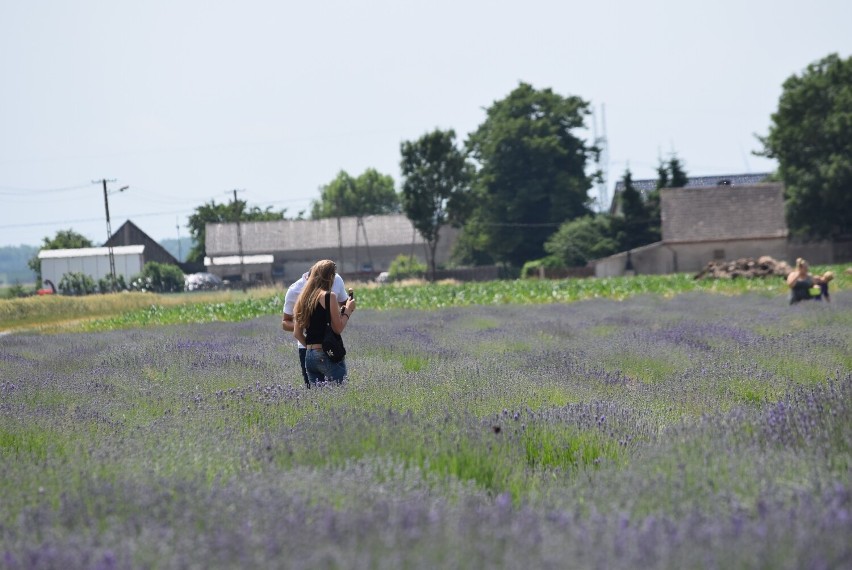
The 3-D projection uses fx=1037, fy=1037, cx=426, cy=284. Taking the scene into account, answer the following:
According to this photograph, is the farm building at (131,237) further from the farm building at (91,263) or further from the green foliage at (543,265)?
the green foliage at (543,265)

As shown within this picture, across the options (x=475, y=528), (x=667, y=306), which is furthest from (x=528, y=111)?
(x=475, y=528)

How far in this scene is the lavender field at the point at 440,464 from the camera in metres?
3.05

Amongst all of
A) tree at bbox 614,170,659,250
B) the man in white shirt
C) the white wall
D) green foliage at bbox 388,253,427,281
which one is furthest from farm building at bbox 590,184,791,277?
the man in white shirt

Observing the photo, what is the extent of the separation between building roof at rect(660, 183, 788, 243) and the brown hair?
1923 inches

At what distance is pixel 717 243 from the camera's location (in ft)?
180

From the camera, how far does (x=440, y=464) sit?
188 inches

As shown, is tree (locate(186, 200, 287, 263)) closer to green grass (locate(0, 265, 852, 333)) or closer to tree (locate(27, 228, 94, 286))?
tree (locate(27, 228, 94, 286))

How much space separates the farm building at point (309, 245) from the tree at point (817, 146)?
35779 mm

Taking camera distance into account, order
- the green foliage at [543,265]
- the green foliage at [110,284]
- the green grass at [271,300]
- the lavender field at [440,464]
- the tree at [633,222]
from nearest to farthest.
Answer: the lavender field at [440,464]
the green grass at [271,300]
the tree at [633,222]
the green foliage at [543,265]
the green foliage at [110,284]

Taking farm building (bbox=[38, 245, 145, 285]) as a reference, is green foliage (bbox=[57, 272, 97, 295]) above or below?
Result: below

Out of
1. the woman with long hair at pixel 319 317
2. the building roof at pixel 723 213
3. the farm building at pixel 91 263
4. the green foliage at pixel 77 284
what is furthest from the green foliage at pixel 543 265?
the woman with long hair at pixel 319 317

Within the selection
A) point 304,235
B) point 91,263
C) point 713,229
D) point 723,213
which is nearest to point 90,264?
point 91,263

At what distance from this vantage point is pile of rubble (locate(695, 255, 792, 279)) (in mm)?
37594

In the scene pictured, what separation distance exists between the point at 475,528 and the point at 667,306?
18395 mm
